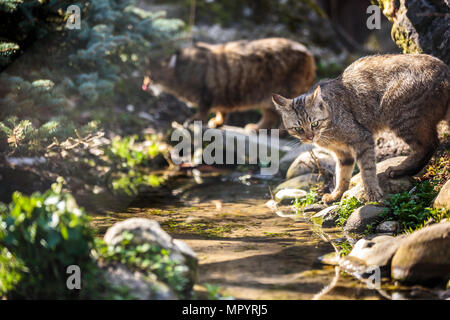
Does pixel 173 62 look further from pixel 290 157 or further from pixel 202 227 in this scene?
pixel 202 227

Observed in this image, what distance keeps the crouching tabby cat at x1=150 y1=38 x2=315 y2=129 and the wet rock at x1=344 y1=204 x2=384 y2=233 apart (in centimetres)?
354

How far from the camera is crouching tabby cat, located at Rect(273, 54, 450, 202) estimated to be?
462cm

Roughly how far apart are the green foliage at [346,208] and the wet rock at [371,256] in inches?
36.4

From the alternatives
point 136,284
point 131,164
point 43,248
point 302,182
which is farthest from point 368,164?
point 131,164

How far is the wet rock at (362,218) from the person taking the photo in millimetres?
4363

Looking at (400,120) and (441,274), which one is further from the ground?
(400,120)

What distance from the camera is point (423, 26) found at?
5586 millimetres

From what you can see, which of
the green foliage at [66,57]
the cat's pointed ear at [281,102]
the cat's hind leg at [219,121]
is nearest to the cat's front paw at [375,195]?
the cat's pointed ear at [281,102]

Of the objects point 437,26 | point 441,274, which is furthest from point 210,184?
point 441,274

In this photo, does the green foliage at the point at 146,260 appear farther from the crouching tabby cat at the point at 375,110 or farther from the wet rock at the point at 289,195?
the wet rock at the point at 289,195

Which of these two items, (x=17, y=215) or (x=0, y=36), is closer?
(x=17, y=215)

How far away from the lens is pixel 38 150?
5344 millimetres

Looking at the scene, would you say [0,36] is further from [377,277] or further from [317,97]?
[377,277]
